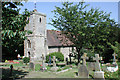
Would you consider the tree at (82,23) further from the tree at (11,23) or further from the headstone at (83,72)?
the tree at (11,23)

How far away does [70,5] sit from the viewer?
17766mm

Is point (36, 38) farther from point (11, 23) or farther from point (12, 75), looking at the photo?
point (11, 23)

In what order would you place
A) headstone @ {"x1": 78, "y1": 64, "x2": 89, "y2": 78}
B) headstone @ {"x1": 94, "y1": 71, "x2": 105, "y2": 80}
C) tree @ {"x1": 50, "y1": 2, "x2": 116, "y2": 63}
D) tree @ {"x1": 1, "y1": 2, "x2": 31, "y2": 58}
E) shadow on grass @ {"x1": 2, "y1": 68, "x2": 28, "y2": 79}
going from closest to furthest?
tree @ {"x1": 1, "y1": 2, "x2": 31, "y2": 58}
headstone @ {"x1": 94, "y1": 71, "x2": 105, "y2": 80}
shadow on grass @ {"x1": 2, "y1": 68, "x2": 28, "y2": 79}
headstone @ {"x1": 78, "y1": 64, "x2": 89, "y2": 78}
tree @ {"x1": 50, "y1": 2, "x2": 116, "y2": 63}

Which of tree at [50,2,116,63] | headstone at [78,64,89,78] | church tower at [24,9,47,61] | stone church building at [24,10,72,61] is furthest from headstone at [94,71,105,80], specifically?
church tower at [24,9,47,61]

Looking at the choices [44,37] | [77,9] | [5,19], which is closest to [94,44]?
[77,9]

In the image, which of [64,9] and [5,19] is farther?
[64,9]

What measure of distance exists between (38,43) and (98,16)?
1689 centimetres

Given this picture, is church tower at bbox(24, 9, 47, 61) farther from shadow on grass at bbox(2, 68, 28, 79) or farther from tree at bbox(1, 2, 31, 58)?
tree at bbox(1, 2, 31, 58)

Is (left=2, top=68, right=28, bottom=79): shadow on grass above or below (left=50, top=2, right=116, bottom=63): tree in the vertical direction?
below

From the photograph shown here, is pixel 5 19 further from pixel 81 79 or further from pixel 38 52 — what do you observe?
pixel 38 52

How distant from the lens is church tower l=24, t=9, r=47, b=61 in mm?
30062

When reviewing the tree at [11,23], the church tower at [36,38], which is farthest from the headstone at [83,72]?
the church tower at [36,38]

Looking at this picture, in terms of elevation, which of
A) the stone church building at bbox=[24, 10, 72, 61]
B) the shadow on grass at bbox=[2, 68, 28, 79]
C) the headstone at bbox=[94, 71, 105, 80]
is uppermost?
the stone church building at bbox=[24, 10, 72, 61]

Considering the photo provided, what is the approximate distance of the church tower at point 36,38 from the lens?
3006 centimetres
